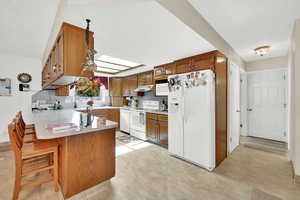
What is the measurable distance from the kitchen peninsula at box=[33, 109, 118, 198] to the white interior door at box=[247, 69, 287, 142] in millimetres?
4422

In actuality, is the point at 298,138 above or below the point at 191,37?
below

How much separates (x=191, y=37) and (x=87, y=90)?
5.39 feet

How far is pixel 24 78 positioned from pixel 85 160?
3.58 metres

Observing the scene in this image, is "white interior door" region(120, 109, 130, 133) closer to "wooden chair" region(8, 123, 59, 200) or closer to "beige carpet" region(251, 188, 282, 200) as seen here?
"wooden chair" region(8, 123, 59, 200)

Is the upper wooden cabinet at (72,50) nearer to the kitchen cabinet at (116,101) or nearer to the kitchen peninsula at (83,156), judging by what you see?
the kitchen peninsula at (83,156)

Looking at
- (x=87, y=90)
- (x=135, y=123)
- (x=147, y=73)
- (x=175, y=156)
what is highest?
(x=147, y=73)

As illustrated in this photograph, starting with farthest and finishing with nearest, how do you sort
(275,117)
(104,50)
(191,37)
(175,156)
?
(275,117), (175,156), (104,50), (191,37)

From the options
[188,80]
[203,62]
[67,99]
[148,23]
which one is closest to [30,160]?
[148,23]

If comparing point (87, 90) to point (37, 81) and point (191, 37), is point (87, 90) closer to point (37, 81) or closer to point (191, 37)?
point (191, 37)

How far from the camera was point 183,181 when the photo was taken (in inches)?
79.9

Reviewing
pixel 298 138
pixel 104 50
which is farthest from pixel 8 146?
pixel 298 138

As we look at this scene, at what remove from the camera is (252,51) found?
325 centimetres

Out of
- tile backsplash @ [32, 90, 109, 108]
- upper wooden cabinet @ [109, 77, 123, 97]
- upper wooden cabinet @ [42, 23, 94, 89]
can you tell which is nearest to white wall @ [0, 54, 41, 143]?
tile backsplash @ [32, 90, 109, 108]

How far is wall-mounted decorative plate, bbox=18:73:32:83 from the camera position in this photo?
3.58m
